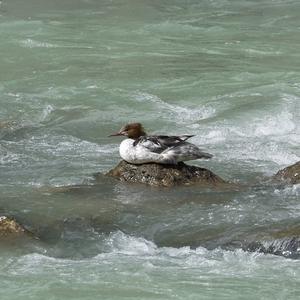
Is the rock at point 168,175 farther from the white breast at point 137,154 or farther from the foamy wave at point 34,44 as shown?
the foamy wave at point 34,44

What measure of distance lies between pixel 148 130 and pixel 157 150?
3.12 m

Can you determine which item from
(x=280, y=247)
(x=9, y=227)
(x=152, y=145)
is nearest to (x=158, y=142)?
(x=152, y=145)

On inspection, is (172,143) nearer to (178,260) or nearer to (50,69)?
(178,260)

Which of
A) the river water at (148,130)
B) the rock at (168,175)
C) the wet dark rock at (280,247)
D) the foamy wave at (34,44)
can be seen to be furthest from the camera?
the foamy wave at (34,44)

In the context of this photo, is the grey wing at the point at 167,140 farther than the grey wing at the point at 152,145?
Yes

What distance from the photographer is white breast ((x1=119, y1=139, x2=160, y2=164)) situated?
882 centimetres

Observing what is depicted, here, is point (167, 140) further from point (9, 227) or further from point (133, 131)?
point (9, 227)

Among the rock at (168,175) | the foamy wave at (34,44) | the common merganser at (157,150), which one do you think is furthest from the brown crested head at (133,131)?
the foamy wave at (34,44)

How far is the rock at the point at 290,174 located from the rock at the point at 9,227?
291 centimetres

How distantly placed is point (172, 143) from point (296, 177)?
1268 mm

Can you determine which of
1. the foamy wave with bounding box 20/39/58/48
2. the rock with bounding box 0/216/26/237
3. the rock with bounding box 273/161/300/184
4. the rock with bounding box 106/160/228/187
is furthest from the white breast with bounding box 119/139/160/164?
the foamy wave with bounding box 20/39/58/48

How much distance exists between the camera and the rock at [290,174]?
359 inches

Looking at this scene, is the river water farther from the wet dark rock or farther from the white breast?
the white breast

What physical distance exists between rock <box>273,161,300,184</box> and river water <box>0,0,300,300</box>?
22 cm
